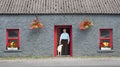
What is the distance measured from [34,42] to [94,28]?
425cm

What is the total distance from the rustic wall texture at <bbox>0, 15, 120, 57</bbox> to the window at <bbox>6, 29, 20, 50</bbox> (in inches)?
11.7

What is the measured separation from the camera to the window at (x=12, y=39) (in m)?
28.4

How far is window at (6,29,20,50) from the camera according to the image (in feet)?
93.0

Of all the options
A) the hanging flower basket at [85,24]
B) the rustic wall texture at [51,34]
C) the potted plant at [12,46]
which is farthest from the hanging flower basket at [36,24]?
the hanging flower basket at [85,24]

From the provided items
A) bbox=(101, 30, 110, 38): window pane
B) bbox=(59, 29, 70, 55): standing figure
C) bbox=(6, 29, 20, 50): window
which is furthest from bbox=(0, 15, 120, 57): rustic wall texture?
bbox=(59, 29, 70, 55): standing figure

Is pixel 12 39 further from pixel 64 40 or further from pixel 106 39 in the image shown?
pixel 106 39

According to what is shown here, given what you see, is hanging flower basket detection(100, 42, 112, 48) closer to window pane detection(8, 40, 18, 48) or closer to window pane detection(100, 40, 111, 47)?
window pane detection(100, 40, 111, 47)

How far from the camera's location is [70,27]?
93.8 ft

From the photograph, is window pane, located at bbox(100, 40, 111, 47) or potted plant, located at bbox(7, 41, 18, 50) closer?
potted plant, located at bbox(7, 41, 18, 50)

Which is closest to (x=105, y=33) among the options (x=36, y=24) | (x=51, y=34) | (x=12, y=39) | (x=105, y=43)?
(x=105, y=43)

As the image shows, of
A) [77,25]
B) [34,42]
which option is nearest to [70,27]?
[77,25]

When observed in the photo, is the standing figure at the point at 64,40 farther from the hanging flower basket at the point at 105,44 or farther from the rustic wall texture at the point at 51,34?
the hanging flower basket at the point at 105,44

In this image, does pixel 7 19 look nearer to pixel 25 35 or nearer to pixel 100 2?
pixel 25 35

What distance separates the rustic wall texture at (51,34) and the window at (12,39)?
0.98 feet
